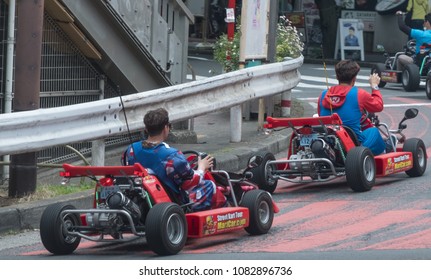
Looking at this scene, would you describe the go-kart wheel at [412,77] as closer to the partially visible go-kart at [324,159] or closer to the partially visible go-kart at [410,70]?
the partially visible go-kart at [410,70]

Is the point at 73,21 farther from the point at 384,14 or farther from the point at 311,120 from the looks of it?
the point at 384,14

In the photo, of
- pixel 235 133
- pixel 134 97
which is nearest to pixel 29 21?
pixel 134 97

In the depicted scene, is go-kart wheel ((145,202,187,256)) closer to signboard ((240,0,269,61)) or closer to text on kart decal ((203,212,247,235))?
text on kart decal ((203,212,247,235))

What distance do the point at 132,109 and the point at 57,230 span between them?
3478 mm

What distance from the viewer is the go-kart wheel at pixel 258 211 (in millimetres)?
9391

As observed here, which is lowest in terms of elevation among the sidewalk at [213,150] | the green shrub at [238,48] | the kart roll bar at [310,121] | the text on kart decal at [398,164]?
the sidewalk at [213,150]

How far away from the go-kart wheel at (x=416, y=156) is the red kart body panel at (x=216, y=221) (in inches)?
141

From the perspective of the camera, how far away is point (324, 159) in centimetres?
1141

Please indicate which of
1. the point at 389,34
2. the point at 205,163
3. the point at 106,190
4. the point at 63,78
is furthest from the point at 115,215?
the point at 389,34

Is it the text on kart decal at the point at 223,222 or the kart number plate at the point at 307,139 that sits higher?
the kart number plate at the point at 307,139

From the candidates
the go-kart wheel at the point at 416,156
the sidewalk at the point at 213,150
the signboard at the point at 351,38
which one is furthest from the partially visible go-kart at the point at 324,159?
the signboard at the point at 351,38

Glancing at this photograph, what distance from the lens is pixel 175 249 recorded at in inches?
335

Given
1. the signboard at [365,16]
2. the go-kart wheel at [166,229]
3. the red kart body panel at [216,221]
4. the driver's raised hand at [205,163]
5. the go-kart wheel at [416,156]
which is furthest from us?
the signboard at [365,16]

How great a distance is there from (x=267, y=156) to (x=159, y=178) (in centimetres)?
286
